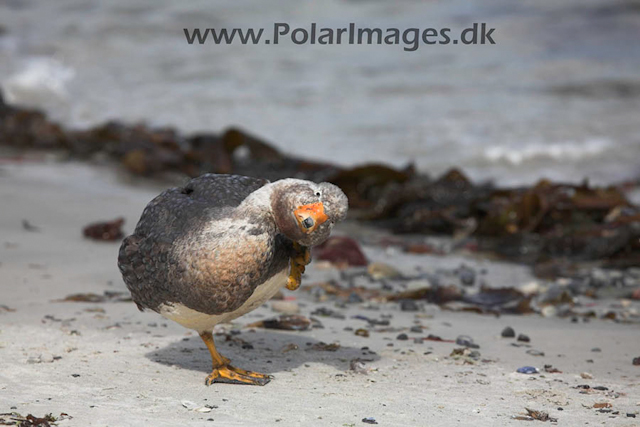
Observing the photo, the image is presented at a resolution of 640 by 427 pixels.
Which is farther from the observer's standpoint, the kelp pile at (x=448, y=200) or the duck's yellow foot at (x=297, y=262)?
the kelp pile at (x=448, y=200)

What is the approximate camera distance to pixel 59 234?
22.1ft

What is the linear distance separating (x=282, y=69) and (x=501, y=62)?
437cm

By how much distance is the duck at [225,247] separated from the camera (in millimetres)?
3414

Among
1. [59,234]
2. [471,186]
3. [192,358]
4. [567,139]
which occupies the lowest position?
[192,358]

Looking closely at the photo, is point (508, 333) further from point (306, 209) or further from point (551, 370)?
point (306, 209)

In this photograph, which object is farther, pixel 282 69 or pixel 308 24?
pixel 308 24

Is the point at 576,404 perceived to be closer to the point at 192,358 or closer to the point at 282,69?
the point at 192,358

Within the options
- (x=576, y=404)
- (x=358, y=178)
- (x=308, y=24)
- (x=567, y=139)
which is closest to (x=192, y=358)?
(x=576, y=404)

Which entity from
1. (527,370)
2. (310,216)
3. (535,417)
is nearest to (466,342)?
(527,370)

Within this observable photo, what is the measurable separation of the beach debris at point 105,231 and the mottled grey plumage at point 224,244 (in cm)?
308

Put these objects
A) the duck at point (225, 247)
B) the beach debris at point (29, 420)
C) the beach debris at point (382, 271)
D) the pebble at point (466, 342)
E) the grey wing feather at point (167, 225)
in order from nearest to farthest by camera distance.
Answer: the beach debris at point (29, 420), the duck at point (225, 247), the grey wing feather at point (167, 225), the pebble at point (466, 342), the beach debris at point (382, 271)

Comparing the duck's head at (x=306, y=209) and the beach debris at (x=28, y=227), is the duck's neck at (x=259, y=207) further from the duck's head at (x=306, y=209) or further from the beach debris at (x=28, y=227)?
the beach debris at (x=28, y=227)

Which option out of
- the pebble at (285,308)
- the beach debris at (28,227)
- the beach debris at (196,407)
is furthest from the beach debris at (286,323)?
the beach debris at (28,227)

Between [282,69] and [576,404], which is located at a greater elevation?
[282,69]
